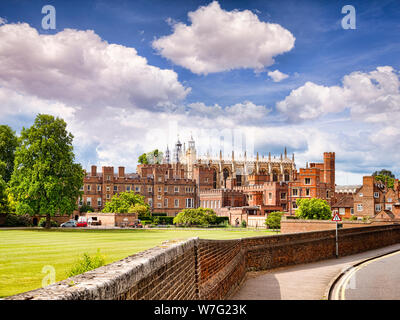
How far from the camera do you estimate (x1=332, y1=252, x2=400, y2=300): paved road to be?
1800 cm

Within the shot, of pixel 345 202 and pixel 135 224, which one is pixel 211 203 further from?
pixel 135 224

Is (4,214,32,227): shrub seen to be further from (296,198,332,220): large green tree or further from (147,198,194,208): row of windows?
(296,198,332,220): large green tree

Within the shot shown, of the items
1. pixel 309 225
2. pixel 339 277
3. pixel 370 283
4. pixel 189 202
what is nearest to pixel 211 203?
pixel 189 202

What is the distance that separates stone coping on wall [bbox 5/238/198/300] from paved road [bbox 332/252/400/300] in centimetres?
1356

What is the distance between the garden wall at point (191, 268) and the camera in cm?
457

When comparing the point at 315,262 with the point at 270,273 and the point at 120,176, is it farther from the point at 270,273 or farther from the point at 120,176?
the point at 120,176

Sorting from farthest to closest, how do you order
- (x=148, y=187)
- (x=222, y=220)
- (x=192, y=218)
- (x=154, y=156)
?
(x=154, y=156) → (x=148, y=187) → (x=222, y=220) → (x=192, y=218)

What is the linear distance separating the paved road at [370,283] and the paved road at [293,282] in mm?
464

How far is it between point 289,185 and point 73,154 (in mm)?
46415

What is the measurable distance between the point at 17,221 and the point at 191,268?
181 feet

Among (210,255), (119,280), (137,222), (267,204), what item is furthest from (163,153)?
(119,280)

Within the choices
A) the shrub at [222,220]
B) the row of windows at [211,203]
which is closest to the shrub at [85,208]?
the row of windows at [211,203]

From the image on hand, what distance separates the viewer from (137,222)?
67.9 meters

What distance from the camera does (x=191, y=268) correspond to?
1086 cm
